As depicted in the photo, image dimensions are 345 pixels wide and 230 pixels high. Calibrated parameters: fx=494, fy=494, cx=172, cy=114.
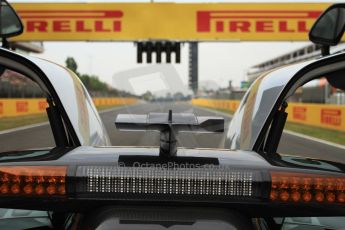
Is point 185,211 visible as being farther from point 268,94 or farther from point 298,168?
point 268,94

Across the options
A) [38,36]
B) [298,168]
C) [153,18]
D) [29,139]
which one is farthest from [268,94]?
[38,36]

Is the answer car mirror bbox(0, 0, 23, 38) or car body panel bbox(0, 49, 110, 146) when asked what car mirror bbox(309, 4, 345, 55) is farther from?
car mirror bbox(0, 0, 23, 38)

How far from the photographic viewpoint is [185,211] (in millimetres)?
1624

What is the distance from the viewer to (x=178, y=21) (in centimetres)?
2367

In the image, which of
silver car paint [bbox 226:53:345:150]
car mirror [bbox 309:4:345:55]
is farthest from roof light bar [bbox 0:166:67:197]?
car mirror [bbox 309:4:345:55]

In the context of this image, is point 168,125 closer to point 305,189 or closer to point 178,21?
point 305,189

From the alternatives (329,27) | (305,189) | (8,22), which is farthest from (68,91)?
(329,27)

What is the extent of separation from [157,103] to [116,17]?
70.1 feet

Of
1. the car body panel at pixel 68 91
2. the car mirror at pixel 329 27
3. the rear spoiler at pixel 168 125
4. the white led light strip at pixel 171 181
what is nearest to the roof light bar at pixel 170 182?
the white led light strip at pixel 171 181

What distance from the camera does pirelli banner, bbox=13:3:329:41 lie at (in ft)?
77.6

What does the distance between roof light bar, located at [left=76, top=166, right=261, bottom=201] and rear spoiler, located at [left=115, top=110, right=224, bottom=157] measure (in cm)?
15

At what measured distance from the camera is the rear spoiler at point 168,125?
5.84ft

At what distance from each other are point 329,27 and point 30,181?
5.96 feet

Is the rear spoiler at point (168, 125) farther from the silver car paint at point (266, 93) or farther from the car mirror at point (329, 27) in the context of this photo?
the car mirror at point (329, 27)
